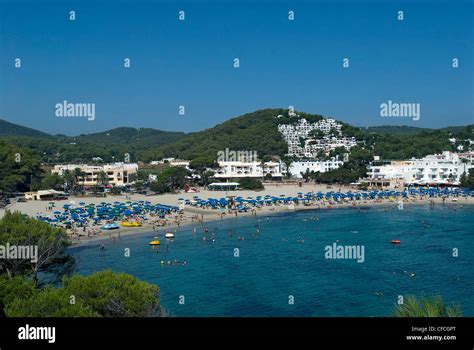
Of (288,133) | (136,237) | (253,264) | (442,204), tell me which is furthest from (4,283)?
(288,133)

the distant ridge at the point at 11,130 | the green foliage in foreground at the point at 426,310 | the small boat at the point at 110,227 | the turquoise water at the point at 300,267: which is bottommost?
the turquoise water at the point at 300,267

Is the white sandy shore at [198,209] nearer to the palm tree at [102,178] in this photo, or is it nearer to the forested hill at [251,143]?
the palm tree at [102,178]

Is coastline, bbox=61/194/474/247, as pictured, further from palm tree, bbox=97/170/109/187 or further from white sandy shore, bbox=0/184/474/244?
palm tree, bbox=97/170/109/187

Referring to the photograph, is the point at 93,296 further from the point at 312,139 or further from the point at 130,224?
the point at 312,139

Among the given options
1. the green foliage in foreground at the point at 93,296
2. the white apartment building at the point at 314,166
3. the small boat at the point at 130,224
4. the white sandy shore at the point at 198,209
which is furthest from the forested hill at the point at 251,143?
the green foliage in foreground at the point at 93,296

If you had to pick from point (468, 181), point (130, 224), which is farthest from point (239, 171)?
point (130, 224)

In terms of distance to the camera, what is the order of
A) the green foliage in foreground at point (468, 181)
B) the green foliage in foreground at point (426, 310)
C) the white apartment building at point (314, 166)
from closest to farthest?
the green foliage in foreground at point (426, 310) < the green foliage in foreground at point (468, 181) < the white apartment building at point (314, 166)
